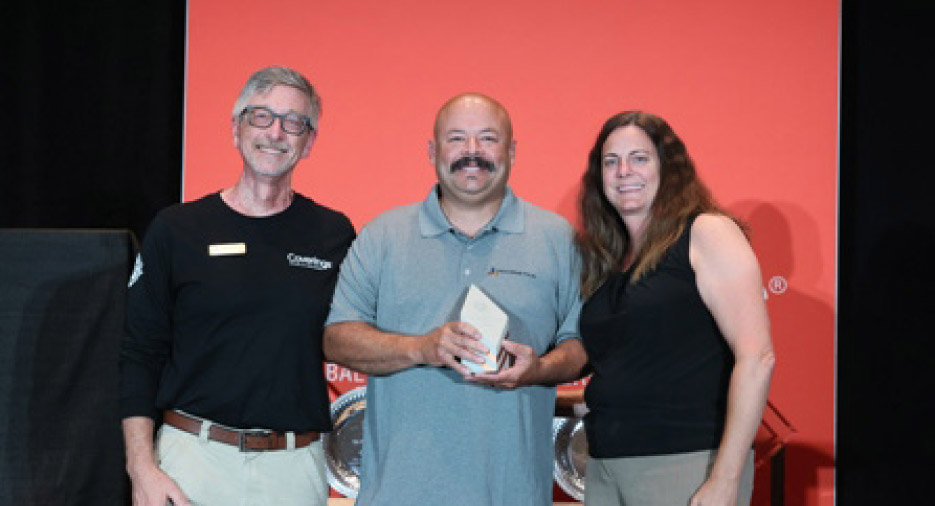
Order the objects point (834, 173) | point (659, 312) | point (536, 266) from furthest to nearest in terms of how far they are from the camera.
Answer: point (834, 173)
point (536, 266)
point (659, 312)

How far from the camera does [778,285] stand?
12.8ft

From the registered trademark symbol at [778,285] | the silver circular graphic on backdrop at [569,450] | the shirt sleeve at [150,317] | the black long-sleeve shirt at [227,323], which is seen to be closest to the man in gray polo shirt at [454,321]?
the black long-sleeve shirt at [227,323]

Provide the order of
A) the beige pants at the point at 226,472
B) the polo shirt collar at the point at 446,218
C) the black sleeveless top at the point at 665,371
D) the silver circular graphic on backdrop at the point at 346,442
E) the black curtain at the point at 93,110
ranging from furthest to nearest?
1. the black curtain at the point at 93,110
2. the silver circular graphic on backdrop at the point at 346,442
3. the polo shirt collar at the point at 446,218
4. the beige pants at the point at 226,472
5. the black sleeveless top at the point at 665,371

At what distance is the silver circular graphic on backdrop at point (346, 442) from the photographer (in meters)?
3.41

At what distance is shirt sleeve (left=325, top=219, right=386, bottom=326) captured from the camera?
2465mm

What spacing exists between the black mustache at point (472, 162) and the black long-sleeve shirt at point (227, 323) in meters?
0.50

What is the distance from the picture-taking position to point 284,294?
247 cm

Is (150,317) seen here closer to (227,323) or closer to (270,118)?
(227,323)

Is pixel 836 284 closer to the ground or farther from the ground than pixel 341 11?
closer to the ground

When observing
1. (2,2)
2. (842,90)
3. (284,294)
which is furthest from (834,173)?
(2,2)

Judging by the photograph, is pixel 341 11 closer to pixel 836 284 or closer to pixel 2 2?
pixel 2 2

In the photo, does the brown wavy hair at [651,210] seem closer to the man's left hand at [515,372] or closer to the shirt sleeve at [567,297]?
the shirt sleeve at [567,297]

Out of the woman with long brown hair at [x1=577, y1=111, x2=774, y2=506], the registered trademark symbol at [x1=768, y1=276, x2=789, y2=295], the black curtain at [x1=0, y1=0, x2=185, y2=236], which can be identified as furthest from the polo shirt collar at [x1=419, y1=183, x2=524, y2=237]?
the black curtain at [x1=0, y1=0, x2=185, y2=236]

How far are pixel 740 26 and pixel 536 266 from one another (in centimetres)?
208
